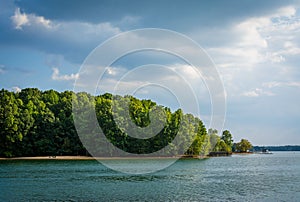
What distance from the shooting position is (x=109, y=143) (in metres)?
103

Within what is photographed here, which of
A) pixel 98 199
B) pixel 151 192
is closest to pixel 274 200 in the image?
pixel 151 192

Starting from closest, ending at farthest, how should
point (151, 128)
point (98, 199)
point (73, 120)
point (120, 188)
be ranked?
1. point (98, 199)
2. point (120, 188)
3. point (73, 120)
4. point (151, 128)

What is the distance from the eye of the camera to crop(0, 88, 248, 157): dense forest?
9473cm

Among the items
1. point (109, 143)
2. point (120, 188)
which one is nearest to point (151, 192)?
point (120, 188)

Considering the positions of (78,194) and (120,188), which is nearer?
(78,194)

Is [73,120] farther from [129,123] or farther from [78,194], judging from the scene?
[78,194]

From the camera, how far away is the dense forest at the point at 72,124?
3730 inches

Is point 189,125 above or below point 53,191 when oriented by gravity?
above

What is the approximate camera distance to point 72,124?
102562 mm

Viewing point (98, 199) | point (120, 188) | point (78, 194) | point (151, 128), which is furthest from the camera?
point (151, 128)

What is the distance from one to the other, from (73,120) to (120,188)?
65687 mm

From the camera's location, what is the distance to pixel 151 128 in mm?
109750

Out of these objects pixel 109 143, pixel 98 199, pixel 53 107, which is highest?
pixel 53 107

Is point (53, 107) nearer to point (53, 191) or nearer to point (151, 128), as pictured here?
point (151, 128)
